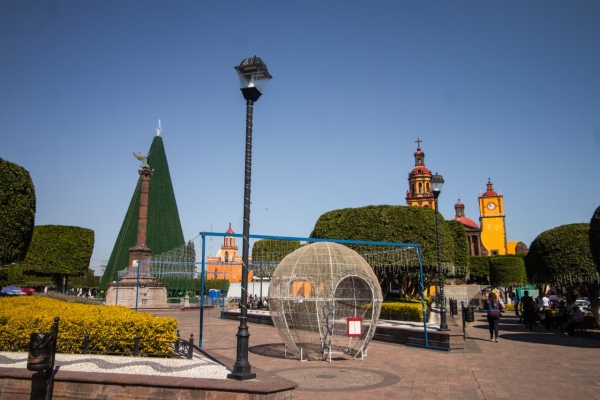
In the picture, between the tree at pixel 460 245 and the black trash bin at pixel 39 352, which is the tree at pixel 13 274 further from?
the black trash bin at pixel 39 352

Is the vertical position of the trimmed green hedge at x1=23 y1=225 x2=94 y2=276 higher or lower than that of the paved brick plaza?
higher

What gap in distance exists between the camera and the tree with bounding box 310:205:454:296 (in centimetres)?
2714

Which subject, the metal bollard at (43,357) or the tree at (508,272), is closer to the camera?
the metal bollard at (43,357)

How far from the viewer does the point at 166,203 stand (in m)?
64.5

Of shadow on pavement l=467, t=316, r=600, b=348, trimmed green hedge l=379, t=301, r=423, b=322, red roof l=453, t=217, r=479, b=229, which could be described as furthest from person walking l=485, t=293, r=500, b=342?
red roof l=453, t=217, r=479, b=229

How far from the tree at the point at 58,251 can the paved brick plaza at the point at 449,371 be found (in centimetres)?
2598

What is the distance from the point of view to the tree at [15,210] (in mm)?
13711

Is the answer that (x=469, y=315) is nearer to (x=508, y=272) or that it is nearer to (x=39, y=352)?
(x=39, y=352)

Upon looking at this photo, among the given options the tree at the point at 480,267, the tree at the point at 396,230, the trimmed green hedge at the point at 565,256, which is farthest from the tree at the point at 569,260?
the tree at the point at 480,267

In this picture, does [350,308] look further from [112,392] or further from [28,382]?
[28,382]

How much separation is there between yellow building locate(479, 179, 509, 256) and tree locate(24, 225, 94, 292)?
194 ft

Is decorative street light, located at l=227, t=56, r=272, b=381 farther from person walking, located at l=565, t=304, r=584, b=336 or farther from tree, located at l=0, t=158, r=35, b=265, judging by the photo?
person walking, located at l=565, t=304, r=584, b=336

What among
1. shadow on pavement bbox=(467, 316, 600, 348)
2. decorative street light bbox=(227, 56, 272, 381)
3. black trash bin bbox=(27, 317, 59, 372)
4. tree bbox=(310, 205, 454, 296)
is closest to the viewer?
black trash bin bbox=(27, 317, 59, 372)

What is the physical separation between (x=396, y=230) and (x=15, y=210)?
20189 mm
